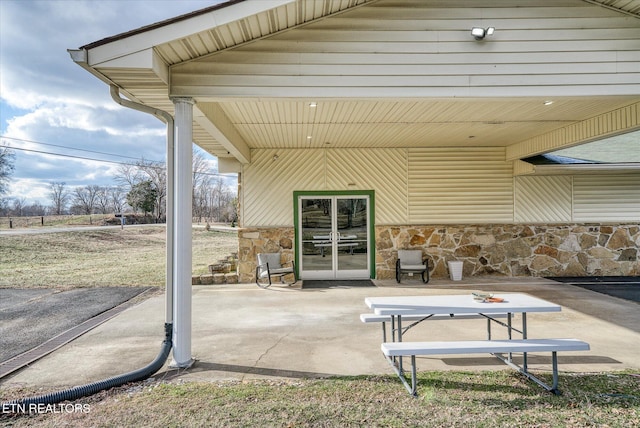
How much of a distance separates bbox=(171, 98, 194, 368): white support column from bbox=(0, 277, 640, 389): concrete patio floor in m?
0.24

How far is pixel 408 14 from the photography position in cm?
393

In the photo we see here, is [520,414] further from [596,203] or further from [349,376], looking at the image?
[596,203]

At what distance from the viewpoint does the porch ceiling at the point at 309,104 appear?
3199 mm

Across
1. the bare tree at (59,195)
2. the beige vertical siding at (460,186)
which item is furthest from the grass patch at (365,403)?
the bare tree at (59,195)

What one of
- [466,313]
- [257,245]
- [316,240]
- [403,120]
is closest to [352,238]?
[316,240]

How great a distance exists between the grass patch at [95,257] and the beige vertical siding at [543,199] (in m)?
8.15

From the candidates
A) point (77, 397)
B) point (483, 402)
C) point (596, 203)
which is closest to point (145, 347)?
point (77, 397)

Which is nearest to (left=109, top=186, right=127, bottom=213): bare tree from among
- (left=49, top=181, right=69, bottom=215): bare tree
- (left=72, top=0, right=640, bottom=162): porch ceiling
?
(left=49, top=181, right=69, bottom=215): bare tree

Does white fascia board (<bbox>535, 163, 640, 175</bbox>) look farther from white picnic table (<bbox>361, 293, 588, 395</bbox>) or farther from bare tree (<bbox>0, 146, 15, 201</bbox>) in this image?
bare tree (<bbox>0, 146, 15, 201</bbox>)

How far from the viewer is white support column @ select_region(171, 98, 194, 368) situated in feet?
11.5

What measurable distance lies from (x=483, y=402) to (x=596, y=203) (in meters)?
8.22

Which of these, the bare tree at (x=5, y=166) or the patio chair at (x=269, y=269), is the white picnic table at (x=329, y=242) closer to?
the patio chair at (x=269, y=269)

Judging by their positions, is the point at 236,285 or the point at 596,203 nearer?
the point at 236,285

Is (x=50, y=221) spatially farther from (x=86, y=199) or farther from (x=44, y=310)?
(x=44, y=310)
